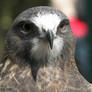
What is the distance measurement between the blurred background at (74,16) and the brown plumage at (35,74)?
Answer: 0.93m

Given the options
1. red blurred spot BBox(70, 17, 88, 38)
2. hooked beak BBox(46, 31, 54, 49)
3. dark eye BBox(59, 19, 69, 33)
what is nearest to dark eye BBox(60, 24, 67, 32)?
dark eye BBox(59, 19, 69, 33)

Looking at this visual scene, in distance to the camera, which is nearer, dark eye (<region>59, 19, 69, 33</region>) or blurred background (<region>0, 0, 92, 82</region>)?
dark eye (<region>59, 19, 69, 33</region>)

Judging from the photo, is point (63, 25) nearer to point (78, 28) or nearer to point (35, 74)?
point (35, 74)

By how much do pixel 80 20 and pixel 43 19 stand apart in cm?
837

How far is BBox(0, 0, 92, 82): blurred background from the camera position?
8.55 m

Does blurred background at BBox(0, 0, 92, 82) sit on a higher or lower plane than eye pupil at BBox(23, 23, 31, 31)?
lower

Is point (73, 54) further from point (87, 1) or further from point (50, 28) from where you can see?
point (87, 1)

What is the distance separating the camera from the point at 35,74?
5.32m

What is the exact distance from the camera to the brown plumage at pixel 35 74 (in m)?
5.24

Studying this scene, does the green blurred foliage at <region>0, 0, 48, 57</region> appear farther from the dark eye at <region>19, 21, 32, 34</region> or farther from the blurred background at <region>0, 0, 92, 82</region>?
the dark eye at <region>19, 21, 32, 34</region>

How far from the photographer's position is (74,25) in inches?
494

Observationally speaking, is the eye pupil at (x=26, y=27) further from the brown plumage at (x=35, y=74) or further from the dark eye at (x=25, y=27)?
the brown plumage at (x=35, y=74)

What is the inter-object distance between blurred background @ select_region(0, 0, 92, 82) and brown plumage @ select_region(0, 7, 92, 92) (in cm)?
93

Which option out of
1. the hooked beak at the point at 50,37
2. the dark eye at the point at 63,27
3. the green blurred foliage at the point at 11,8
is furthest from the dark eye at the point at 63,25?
the green blurred foliage at the point at 11,8
